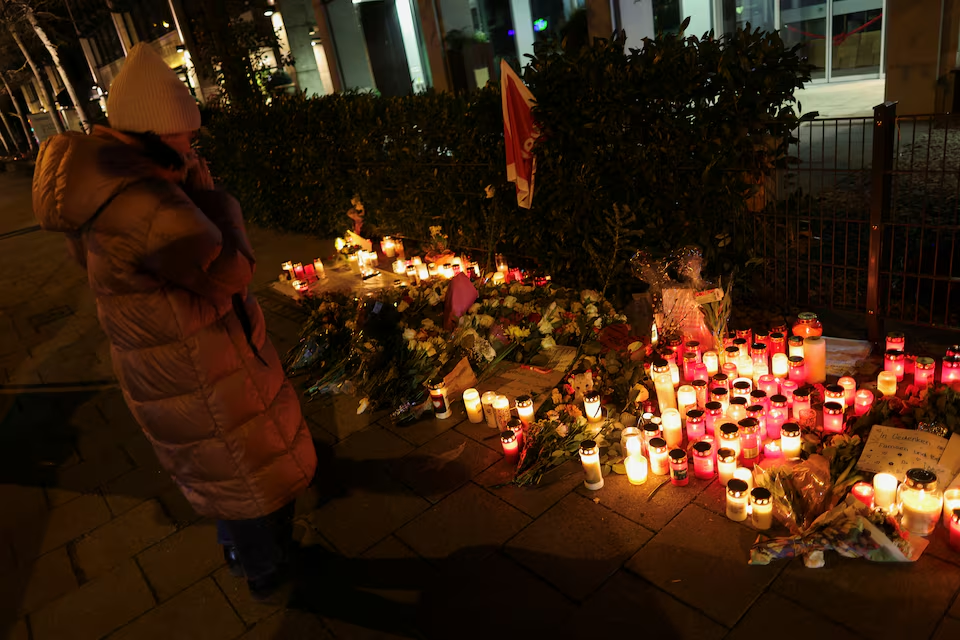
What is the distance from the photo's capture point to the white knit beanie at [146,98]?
7.32 feet

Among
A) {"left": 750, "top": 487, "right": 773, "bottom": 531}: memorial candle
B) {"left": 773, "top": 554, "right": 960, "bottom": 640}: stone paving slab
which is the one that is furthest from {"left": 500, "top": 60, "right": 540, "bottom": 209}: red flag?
{"left": 773, "top": 554, "right": 960, "bottom": 640}: stone paving slab

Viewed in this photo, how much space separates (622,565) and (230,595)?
1.87 m

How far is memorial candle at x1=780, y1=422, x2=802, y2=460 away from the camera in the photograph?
3148mm

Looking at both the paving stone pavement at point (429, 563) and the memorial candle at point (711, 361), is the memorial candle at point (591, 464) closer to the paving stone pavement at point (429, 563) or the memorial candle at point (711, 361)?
the paving stone pavement at point (429, 563)

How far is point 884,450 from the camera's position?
9.90 feet

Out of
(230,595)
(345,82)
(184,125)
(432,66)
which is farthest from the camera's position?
(345,82)

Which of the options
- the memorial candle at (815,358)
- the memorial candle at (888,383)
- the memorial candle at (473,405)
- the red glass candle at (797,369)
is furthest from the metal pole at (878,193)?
the memorial candle at (473,405)

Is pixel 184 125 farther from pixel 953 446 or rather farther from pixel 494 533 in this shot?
pixel 953 446

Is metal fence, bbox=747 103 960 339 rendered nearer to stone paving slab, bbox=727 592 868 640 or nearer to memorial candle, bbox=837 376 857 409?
memorial candle, bbox=837 376 857 409

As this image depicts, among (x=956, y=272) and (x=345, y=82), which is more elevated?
(x=345, y=82)

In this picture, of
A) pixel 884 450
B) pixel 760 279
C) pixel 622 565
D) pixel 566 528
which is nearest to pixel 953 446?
pixel 884 450

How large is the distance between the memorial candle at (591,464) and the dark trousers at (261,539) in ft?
4.86

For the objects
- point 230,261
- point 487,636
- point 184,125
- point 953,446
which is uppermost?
point 184,125

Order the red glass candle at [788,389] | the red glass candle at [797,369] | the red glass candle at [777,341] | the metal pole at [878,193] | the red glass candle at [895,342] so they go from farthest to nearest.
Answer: the red glass candle at [777,341], the metal pole at [878,193], the red glass candle at [797,369], the red glass candle at [895,342], the red glass candle at [788,389]
